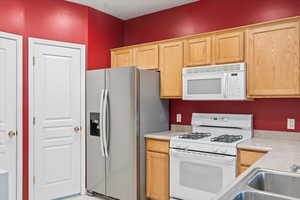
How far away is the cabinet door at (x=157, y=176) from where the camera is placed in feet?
10.2

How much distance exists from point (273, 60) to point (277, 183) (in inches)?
62.8

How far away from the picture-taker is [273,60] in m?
2.63

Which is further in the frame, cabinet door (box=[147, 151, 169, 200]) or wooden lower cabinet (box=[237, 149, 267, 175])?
cabinet door (box=[147, 151, 169, 200])

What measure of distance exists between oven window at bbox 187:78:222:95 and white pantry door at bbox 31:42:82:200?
5.34 feet

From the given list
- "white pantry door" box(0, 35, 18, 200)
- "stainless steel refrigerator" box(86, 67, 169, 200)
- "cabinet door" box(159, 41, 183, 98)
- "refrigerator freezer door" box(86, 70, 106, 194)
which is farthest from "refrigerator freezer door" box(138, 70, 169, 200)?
"white pantry door" box(0, 35, 18, 200)

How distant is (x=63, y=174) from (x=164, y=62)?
2.09 meters

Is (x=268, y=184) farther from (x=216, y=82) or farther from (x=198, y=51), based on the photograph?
(x=198, y=51)

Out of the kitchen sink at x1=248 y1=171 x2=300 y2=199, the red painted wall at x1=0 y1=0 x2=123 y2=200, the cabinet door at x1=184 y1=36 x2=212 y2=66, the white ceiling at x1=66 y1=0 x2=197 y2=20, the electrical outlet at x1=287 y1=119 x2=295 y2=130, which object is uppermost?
the white ceiling at x1=66 y1=0 x2=197 y2=20

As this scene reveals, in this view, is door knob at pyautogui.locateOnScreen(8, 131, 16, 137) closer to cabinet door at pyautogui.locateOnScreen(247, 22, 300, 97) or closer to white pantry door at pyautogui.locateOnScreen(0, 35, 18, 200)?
white pantry door at pyautogui.locateOnScreen(0, 35, 18, 200)

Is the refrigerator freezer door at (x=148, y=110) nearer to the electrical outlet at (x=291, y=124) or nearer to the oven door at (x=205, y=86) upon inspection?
the oven door at (x=205, y=86)

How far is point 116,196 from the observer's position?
130 inches

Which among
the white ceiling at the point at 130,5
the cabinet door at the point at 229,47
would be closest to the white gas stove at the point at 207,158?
the cabinet door at the point at 229,47

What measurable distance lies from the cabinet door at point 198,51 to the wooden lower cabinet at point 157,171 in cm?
107

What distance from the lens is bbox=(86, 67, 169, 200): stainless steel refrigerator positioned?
3186 mm
